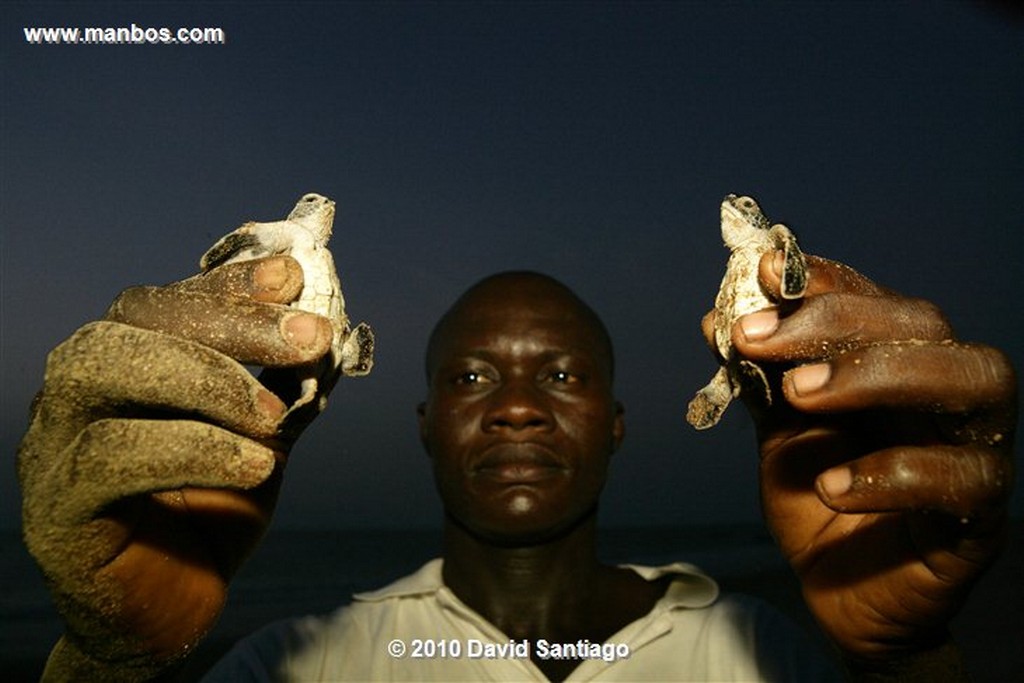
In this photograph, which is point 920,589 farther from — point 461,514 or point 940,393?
point 461,514

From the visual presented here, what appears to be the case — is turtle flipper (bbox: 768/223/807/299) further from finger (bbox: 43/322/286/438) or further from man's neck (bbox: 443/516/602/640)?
man's neck (bbox: 443/516/602/640)

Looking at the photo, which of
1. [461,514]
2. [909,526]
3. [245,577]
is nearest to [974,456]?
[909,526]

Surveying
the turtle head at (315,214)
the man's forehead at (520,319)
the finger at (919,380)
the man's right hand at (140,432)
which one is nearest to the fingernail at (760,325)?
the finger at (919,380)

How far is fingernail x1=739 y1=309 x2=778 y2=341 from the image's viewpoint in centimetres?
117

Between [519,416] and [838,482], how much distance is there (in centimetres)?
133

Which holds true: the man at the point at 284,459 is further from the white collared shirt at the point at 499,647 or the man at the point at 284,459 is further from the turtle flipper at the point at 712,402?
the white collared shirt at the point at 499,647

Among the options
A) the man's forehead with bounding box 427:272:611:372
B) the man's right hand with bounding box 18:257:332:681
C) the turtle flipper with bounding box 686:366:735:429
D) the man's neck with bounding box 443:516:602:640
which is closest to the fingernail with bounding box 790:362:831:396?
the turtle flipper with bounding box 686:366:735:429

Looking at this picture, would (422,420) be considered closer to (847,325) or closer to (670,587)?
(670,587)

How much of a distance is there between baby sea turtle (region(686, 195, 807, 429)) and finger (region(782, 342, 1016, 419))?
0.76ft

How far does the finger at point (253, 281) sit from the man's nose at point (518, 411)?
3.92ft

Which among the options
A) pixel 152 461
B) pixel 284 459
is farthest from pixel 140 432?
pixel 284 459

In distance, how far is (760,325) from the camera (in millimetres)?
1177

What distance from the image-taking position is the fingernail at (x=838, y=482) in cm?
108

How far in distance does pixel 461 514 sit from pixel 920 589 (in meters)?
1.49
